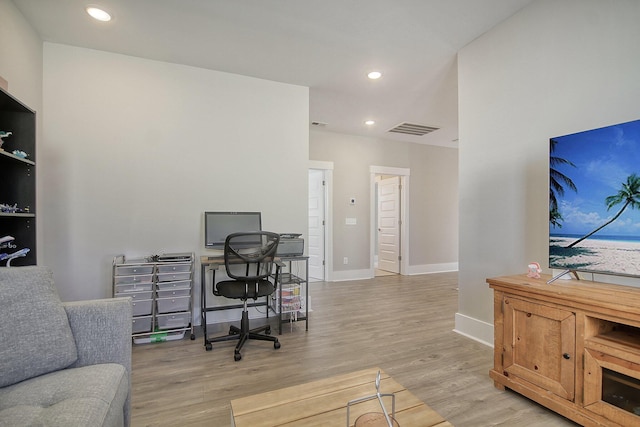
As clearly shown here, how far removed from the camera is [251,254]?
266 centimetres

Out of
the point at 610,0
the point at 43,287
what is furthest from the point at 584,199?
the point at 43,287

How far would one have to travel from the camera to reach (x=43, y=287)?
1.33 m

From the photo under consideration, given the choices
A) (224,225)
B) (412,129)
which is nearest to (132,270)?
(224,225)

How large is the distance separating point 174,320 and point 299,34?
2824 millimetres

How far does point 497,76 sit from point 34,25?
12.7 feet

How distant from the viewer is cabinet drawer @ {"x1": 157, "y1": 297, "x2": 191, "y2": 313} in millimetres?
2773

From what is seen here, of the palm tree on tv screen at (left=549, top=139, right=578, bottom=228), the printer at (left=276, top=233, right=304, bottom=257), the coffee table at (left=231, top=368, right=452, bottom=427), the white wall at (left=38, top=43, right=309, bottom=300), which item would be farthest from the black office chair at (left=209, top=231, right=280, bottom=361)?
the palm tree on tv screen at (left=549, top=139, right=578, bottom=228)

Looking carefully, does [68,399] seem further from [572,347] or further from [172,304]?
[572,347]

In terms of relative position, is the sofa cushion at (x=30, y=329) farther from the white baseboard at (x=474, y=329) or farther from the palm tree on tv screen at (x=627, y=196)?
the white baseboard at (x=474, y=329)

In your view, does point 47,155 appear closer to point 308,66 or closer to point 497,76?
point 308,66

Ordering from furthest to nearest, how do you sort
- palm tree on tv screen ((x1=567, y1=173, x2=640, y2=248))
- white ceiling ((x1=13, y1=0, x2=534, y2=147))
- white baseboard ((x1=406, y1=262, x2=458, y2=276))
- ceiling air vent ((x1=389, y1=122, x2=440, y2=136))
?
white baseboard ((x1=406, y1=262, x2=458, y2=276)), ceiling air vent ((x1=389, y1=122, x2=440, y2=136)), white ceiling ((x1=13, y1=0, x2=534, y2=147)), palm tree on tv screen ((x1=567, y1=173, x2=640, y2=248))

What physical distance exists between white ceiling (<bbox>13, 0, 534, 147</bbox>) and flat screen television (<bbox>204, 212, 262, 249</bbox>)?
157cm

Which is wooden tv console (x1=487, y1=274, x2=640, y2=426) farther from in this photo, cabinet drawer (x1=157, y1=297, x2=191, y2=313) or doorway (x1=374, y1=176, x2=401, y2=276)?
doorway (x1=374, y1=176, x2=401, y2=276)

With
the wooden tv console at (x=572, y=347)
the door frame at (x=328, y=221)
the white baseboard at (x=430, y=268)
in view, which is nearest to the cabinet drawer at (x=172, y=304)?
the wooden tv console at (x=572, y=347)
